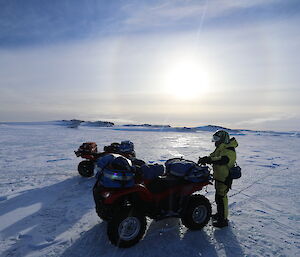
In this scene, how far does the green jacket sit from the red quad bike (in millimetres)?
235

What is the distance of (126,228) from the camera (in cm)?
335

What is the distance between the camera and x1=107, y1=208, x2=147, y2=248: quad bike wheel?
10.5 ft

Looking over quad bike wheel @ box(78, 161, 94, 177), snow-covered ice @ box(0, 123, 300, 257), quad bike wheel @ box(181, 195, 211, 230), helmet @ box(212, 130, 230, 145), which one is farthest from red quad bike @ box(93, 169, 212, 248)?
quad bike wheel @ box(78, 161, 94, 177)

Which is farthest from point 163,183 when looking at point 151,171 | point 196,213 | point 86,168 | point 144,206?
point 86,168

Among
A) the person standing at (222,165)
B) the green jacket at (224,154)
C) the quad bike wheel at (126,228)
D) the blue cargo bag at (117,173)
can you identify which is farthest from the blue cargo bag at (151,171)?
the green jacket at (224,154)

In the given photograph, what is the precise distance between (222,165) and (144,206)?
155 cm

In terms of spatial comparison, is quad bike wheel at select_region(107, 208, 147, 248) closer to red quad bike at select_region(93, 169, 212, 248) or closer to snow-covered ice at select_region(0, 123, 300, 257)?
red quad bike at select_region(93, 169, 212, 248)

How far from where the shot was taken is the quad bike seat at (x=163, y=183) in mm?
3666

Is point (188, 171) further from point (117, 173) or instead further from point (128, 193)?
point (117, 173)

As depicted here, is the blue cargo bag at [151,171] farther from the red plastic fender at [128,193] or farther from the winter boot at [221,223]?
the winter boot at [221,223]

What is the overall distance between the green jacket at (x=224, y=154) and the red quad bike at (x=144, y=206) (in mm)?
235

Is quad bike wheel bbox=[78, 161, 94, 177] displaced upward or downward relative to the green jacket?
downward

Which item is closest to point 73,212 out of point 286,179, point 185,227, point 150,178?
point 150,178

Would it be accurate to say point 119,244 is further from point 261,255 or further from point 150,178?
point 261,255
